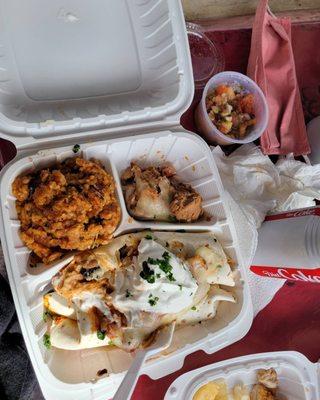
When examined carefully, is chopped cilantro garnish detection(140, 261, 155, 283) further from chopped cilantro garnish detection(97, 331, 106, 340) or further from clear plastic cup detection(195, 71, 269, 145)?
clear plastic cup detection(195, 71, 269, 145)

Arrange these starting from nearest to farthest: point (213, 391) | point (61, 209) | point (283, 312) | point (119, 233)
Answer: point (61, 209), point (119, 233), point (213, 391), point (283, 312)

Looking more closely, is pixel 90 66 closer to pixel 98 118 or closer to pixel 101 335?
pixel 98 118

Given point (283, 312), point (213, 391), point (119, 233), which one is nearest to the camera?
point (119, 233)

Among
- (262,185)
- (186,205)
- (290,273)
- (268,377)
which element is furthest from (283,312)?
(186,205)

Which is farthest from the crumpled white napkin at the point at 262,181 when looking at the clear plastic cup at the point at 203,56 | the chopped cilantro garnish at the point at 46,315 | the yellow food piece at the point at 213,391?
the chopped cilantro garnish at the point at 46,315

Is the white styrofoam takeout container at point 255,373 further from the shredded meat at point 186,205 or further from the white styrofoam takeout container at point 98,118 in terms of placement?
the shredded meat at point 186,205

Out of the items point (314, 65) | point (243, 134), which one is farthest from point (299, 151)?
point (314, 65)

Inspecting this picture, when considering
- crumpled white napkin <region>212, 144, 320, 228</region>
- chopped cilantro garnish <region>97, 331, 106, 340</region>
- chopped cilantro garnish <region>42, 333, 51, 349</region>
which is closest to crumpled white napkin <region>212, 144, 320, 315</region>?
crumpled white napkin <region>212, 144, 320, 228</region>

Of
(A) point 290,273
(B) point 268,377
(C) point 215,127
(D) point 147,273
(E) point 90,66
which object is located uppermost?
(E) point 90,66
